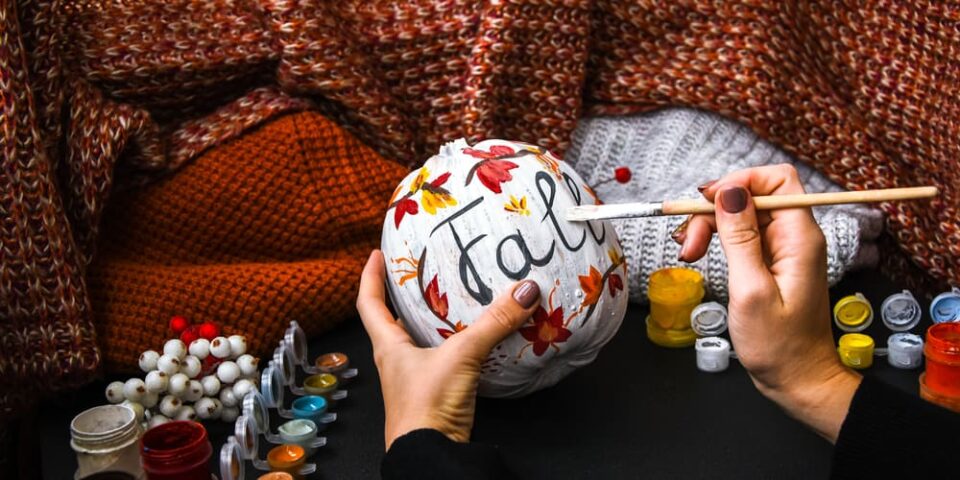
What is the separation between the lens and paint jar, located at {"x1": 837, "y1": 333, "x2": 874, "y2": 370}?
113 cm

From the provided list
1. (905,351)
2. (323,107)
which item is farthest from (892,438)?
(323,107)

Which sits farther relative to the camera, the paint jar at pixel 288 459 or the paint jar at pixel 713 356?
the paint jar at pixel 713 356

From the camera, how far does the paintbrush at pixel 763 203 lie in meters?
0.84

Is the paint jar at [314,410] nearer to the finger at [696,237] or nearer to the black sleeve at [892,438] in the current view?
the finger at [696,237]

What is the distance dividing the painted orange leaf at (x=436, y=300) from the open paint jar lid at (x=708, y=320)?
400 millimetres

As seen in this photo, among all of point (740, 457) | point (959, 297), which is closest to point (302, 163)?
point (740, 457)

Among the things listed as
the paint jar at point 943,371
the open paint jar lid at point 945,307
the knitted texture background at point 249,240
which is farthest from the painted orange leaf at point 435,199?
the open paint jar lid at point 945,307

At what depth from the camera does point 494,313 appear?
35.4 inches

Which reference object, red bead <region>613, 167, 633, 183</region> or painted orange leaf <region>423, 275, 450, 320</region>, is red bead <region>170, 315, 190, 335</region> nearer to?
painted orange leaf <region>423, 275, 450, 320</region>

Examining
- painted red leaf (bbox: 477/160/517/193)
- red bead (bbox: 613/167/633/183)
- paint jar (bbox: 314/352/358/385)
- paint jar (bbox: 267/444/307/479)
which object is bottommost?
paint jar (bbox: 314/352/358/385)

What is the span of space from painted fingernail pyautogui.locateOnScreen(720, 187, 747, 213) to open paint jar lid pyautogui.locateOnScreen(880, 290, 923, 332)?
45 cm

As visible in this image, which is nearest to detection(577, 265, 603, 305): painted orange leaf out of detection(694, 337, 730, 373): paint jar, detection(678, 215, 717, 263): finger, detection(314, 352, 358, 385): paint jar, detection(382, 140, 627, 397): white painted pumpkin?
detection(382, 140, 627, 397): white painted pumpkin

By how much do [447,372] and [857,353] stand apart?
54cm

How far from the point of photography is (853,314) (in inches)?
47.8
